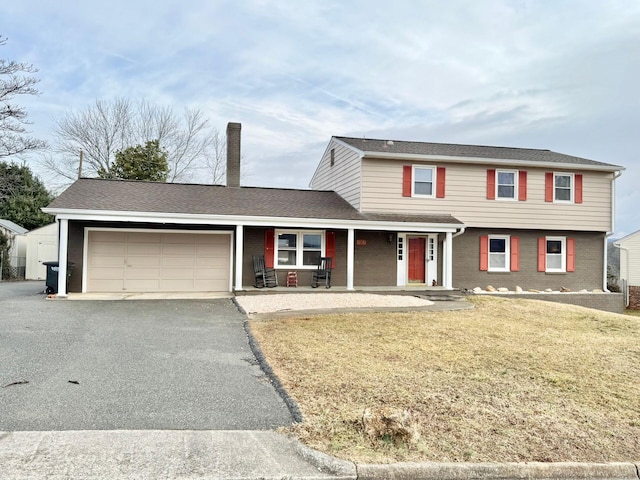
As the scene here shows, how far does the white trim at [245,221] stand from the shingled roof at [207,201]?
16 cm

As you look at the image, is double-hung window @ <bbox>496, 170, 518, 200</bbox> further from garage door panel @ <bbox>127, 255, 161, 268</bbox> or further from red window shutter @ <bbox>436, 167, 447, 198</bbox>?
garage door panel @ <bbox>127, 255, 161, 268</bbox>

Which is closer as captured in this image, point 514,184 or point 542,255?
point 514,184

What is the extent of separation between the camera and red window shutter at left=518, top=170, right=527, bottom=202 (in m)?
17.1

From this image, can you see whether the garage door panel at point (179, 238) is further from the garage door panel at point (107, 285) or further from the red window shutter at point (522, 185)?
the red window shutter at point (522, 185)

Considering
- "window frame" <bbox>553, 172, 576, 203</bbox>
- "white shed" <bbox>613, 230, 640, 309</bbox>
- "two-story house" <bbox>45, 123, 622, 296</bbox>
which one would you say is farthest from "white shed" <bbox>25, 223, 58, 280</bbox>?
"white shed" <bbox>613, 230, 640, 309</bbox>

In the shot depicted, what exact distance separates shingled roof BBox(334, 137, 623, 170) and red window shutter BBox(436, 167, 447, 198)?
59cm

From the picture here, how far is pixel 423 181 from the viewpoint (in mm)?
16594

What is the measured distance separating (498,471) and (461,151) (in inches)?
614

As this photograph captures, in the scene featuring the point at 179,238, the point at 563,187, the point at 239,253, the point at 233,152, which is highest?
the point at 233,152

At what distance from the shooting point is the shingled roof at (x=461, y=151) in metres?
16.6

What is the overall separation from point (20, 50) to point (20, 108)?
2573mm

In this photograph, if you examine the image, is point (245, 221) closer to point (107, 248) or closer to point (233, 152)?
point (233, 152)

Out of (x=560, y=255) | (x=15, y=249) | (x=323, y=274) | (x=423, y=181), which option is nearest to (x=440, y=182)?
(x=423, y=181)

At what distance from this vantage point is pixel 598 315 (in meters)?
12.0
